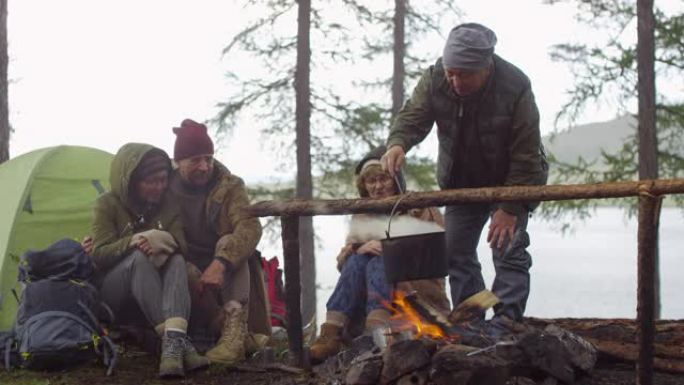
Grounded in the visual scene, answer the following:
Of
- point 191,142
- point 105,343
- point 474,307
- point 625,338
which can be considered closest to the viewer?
point 474,307

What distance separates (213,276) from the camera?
4898 millimetres

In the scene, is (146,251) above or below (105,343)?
above

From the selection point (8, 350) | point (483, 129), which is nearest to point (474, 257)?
point (483, 129)

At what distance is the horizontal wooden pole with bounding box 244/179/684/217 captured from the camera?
3.54 m

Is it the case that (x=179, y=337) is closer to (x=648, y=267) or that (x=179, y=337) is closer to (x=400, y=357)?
(x=400, y=357)

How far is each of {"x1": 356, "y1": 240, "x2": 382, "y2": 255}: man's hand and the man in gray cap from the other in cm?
54

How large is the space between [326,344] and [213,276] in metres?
0.85

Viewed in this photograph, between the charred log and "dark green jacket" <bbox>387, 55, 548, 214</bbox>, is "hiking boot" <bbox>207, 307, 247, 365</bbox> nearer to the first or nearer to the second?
"dark green jacket" <bbox>387, 55, 548, 214</bbox>

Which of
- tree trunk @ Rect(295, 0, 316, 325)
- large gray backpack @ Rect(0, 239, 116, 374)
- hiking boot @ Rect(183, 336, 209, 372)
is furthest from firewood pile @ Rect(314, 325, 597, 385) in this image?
tree trunk @ Rect(295, 0, 316, 325)

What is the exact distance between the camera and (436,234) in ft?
12.1

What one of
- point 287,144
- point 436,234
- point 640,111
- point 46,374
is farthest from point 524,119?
point 287,144

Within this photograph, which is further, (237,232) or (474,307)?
(237,232)

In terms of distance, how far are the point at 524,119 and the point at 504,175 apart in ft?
1.33

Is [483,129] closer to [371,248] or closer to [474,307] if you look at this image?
[474,307]
